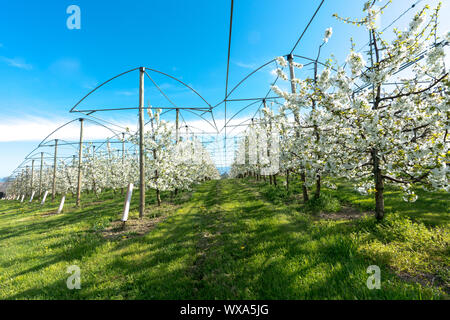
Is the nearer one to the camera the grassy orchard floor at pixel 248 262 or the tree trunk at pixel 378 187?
the grassy orchard floor at pixel 248 262

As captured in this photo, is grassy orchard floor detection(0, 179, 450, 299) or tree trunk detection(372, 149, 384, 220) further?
tree trunk detection(372, 149, 384, 220)

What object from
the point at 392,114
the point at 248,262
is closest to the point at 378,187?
the point at 392,114

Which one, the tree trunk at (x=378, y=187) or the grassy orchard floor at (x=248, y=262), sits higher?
the tree trunk at (x=378, y=187)

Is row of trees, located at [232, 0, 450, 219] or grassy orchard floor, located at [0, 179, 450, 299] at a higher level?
row of trees, located at [232, 0, 450, 219]

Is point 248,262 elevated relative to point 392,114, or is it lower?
lower

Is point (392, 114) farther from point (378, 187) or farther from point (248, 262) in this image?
point (248, 262)

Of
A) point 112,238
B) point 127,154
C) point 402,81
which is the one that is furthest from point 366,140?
point 127,154

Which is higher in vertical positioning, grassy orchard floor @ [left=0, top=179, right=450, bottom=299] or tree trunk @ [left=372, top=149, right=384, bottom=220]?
tree trunk @ [left=372, top=149, right=384, bottom=220]

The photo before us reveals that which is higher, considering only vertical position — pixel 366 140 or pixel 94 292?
pixel 366 140

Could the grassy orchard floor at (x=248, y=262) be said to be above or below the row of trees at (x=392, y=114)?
below

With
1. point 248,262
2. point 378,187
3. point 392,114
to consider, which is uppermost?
point 392,114

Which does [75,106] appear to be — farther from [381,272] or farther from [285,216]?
[381,272]

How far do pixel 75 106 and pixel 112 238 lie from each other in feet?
19.1

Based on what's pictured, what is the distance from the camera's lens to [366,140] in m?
4.46
